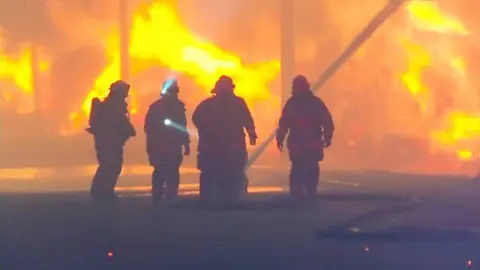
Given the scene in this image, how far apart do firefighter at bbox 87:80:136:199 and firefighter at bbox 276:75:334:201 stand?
207cm

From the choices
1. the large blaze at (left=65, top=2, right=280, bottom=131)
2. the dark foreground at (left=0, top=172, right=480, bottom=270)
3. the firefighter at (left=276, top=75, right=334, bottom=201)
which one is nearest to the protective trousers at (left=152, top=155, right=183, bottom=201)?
the dark foreground at (left=0, top=172, right=480, bottom=270)

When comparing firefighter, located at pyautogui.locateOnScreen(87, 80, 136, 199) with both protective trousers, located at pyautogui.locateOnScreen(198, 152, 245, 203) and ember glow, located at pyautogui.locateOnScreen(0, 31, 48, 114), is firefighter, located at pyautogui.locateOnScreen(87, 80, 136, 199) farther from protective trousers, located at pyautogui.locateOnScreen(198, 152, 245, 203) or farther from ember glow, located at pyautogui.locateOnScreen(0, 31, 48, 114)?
ember glow, located at pyautogui.locateOnScreen(0, 31, 48, 114)

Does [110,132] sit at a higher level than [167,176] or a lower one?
higher

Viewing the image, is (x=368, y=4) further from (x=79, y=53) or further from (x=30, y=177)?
(x=30, y=177)

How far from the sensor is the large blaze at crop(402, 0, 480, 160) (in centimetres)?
2089

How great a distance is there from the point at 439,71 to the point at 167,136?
1446 cm

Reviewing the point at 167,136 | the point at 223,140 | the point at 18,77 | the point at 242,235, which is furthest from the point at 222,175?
the point at 18,77

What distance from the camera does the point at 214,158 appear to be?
28.6 feet

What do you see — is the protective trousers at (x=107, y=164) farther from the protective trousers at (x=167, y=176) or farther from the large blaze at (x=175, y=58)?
the large blaze at (x=175, y=58)

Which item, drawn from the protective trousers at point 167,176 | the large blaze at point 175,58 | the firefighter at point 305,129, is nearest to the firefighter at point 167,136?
the protective trousers at point 167,176

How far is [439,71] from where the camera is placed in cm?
2206

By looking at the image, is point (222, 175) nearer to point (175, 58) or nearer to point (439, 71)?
point (175, 58)

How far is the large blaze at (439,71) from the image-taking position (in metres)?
20.9

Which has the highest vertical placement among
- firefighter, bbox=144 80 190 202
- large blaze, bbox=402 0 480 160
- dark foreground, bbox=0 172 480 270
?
large blaze, bbox=402 0 480 160
